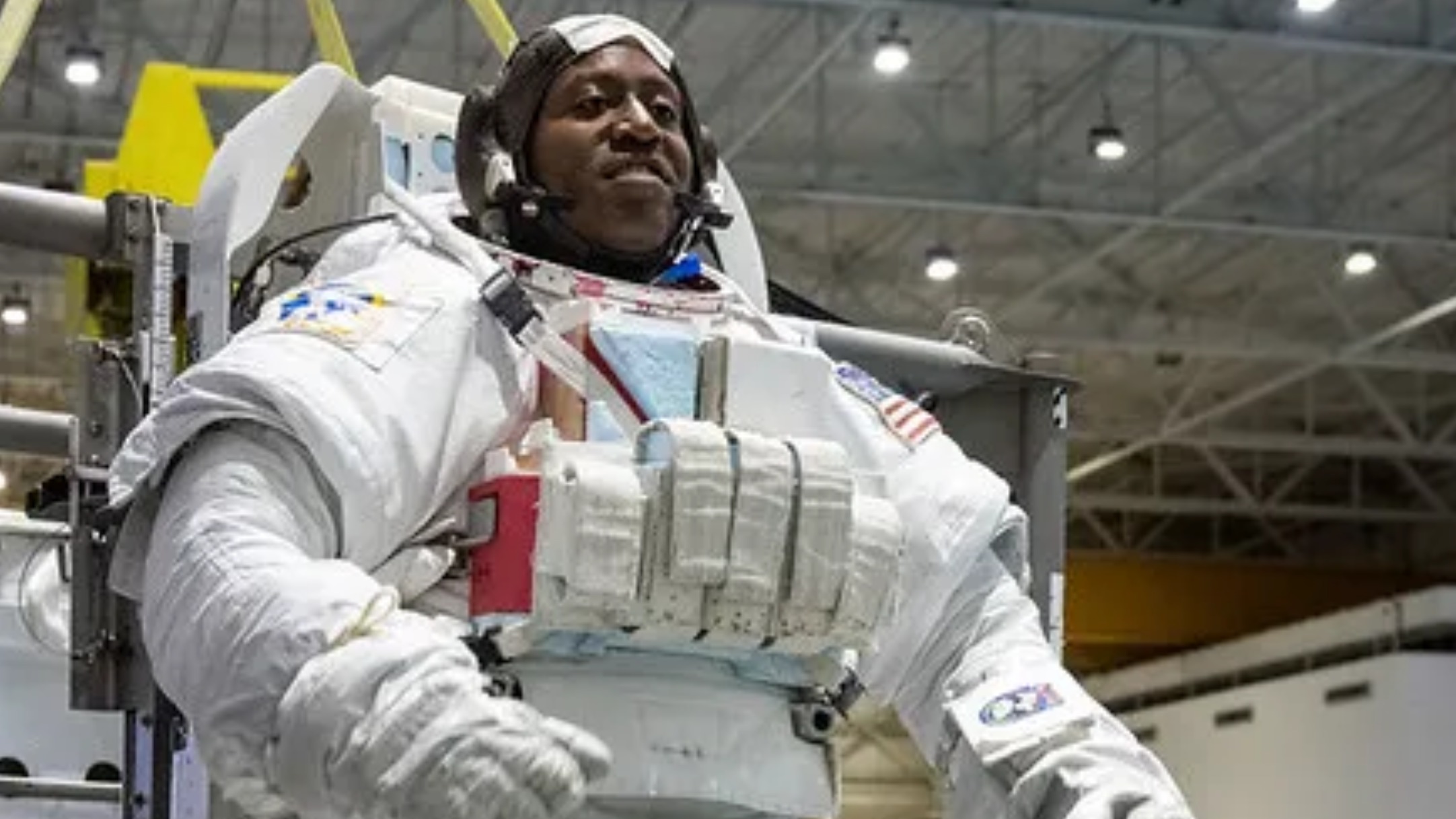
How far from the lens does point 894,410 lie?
3016mm

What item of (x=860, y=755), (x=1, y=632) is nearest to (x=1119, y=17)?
(x=1, y=632)

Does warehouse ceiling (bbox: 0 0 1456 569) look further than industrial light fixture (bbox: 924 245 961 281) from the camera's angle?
No

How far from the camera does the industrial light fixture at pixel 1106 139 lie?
38.3ft

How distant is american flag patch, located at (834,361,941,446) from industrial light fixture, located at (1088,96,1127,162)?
8.79 metres

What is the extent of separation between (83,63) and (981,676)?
27.1 ft

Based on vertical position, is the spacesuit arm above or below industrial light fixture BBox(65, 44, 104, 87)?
below

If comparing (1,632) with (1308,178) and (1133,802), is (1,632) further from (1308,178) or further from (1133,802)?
(1308,178)

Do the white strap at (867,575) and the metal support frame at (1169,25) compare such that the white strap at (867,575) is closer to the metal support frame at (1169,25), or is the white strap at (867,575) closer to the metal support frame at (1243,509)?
the metal support frame at (1169,25)

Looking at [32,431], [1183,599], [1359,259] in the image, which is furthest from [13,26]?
[1183,599]

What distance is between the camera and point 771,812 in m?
2.65

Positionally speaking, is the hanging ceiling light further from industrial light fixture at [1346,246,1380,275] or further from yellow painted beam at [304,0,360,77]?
yellow painted beam at [304,0,360,77]

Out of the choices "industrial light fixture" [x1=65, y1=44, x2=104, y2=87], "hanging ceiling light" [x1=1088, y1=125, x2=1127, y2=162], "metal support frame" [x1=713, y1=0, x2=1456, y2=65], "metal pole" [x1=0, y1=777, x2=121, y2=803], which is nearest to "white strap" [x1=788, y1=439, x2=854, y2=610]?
"metal pole" [x1=0, y1=777, x2=121, y2=803]

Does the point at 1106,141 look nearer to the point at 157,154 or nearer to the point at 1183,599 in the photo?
the point at 157,154

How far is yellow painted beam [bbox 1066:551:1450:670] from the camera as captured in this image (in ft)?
64.8
